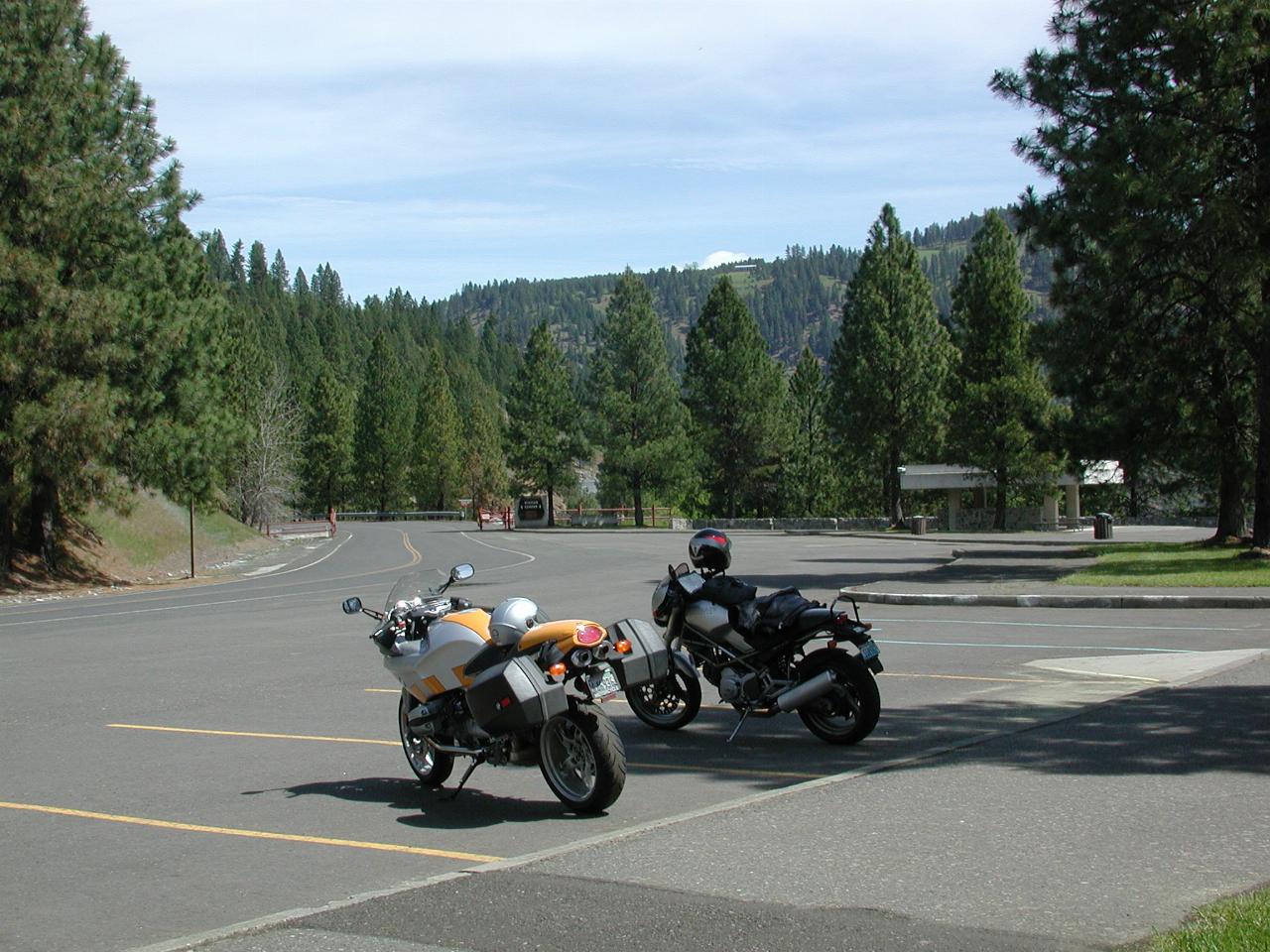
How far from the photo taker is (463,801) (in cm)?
822

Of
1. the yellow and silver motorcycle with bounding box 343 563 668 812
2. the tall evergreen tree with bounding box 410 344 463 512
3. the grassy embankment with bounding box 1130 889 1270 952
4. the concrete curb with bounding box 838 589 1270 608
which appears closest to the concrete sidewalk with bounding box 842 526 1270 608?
the concrete curb with bounding box 838 589 1270 608

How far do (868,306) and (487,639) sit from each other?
61939 mm

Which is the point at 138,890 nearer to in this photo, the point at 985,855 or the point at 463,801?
the point at 463,801

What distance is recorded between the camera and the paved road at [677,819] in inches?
218

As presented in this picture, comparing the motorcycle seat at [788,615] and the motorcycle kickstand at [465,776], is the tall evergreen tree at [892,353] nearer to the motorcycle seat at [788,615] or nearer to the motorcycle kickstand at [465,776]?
the motorcycle seat at [788,615]

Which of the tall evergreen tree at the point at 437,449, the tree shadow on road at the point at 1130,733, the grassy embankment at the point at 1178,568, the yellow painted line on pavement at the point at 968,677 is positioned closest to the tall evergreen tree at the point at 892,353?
the grassy embankment at the point at 1178,568

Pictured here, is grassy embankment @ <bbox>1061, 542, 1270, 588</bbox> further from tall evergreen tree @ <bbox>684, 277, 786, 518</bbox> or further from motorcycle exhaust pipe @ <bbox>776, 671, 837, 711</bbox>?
tall evergreen tree @ <bbox>684, 277, 786, 518</bbox>

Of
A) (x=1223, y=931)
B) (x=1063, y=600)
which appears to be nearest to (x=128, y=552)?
(x=1063, y=600)

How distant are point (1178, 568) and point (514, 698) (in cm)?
2146

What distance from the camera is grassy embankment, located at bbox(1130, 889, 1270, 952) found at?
4.68 metres

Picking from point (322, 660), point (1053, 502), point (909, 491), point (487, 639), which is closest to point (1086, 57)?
point (322, 660)

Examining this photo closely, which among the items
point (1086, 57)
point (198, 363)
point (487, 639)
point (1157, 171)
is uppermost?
point (1086, 57)

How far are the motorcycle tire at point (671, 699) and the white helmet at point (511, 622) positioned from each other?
2.24 metres

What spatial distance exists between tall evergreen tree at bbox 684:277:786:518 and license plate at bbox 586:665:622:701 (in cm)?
6984
